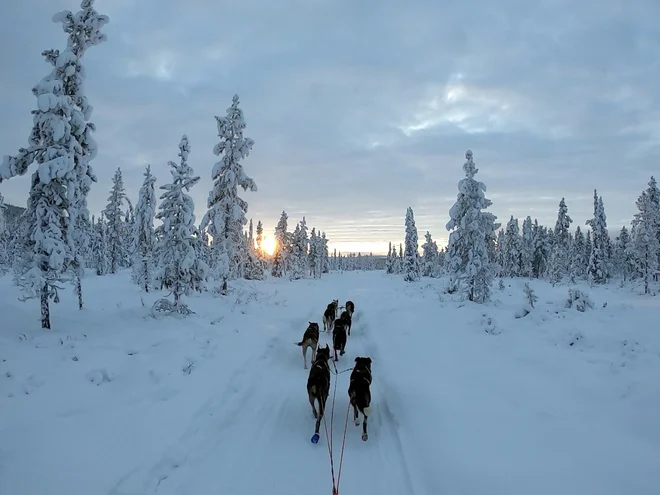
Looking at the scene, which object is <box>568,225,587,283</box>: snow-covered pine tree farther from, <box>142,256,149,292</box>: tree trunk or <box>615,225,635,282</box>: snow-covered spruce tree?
<box>142,256,149,292</box>: tree trunk

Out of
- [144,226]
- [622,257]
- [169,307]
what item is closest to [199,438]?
[169,307]

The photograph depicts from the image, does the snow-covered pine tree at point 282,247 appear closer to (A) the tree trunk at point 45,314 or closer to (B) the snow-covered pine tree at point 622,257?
(A) the tree trunk at point 45,314

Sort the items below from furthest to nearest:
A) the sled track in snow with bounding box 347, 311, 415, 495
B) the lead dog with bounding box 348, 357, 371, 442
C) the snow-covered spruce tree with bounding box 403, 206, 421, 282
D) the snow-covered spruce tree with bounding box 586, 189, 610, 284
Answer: the snow-covered spruce tree with bounding box 403, 206, 421, 282 → the snow-covered spruce tree with bounding box 586, 189, 610, 284 → the lead dog with bounding box 348, 357, 371, 442 → the sled track in snow with bounding box 347, 311, 415, 495

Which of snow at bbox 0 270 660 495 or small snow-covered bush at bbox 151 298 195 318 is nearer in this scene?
snow at bbox 0 270 660 495

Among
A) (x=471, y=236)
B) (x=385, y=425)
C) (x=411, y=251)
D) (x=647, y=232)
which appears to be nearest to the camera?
(x=385, y=425)

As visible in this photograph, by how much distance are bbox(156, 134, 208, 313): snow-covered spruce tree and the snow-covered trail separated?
335 inches

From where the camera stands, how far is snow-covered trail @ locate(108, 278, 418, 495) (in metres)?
4.95

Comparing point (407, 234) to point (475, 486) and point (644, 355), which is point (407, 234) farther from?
point (475, 486)

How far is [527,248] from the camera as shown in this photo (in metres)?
78.1

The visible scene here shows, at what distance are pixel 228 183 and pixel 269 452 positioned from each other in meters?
22.4

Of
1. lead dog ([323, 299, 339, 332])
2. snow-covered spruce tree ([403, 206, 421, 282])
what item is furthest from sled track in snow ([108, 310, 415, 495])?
snow-covered spruce tree ([403, 206, 421, 282])

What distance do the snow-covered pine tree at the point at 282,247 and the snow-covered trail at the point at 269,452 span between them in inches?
2464

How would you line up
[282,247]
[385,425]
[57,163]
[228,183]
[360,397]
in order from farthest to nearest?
[282,247], [228,183], [57,163], [385,425], [360,397]

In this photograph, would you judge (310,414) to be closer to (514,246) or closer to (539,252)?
(539,252)
